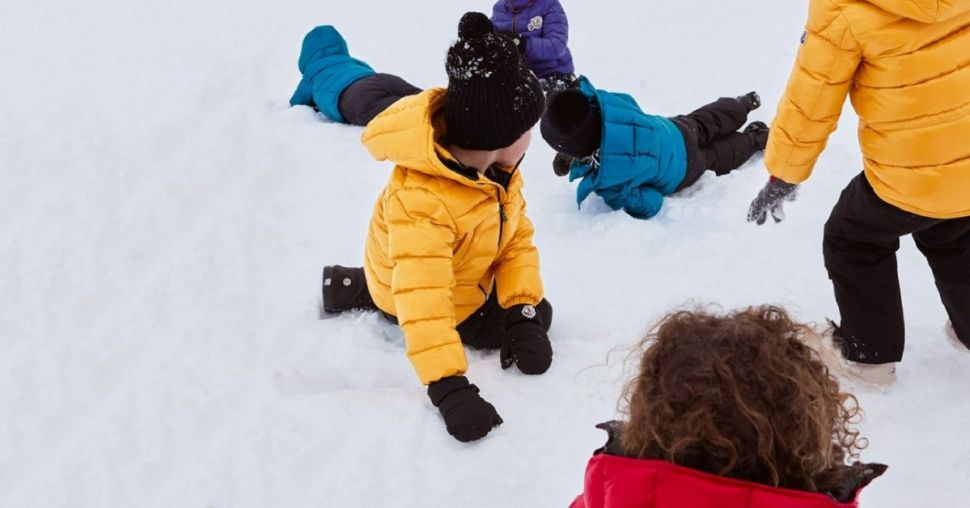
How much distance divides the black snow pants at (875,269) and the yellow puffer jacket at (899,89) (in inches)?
4.3

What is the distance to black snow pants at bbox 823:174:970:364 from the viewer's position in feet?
6.68

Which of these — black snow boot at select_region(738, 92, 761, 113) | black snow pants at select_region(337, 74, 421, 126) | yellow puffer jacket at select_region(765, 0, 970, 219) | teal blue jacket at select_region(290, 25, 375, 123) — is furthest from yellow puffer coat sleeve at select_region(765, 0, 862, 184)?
teal blue jacket at select_region(290, 25, 375, 123)

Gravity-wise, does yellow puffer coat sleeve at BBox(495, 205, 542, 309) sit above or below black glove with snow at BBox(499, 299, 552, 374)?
above

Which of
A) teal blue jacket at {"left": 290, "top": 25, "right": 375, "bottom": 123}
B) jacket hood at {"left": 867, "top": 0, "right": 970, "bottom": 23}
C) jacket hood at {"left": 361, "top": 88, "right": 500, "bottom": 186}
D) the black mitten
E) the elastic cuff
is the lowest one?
the black mitten

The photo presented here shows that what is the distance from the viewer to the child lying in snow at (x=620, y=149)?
10.7 ft

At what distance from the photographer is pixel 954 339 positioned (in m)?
2.32

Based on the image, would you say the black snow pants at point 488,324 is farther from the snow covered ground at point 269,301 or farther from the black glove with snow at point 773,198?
the black glove with snow at point 773,198

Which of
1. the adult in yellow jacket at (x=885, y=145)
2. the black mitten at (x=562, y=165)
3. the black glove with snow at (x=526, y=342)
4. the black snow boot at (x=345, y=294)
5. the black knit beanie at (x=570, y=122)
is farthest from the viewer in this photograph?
the black mitten at (x=562, y=165)

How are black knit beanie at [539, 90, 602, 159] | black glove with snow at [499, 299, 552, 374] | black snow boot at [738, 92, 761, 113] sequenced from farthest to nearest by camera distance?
1. black snow boot at [738, 92, 761, 113]
2. black knit beanie at [539, 90, 602, 159]
3. black glove with snow at [499, 299, 552, 374]

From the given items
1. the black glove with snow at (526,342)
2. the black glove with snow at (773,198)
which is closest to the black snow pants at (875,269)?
the black glove with snow at (773,198)

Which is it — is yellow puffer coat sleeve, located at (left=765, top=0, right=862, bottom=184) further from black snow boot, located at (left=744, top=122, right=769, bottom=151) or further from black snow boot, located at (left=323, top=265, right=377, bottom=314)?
black snow boot, located at (left=744, top=122, right=769, bottom=151)

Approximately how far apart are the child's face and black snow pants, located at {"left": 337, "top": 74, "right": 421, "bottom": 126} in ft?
6.43

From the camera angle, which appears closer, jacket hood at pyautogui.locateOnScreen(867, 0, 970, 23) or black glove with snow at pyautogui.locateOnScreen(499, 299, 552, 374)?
jacket hood at pyautogui.locateOnScreen(867, 0, 970, 23)

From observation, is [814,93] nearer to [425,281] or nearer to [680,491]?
[425,281]
